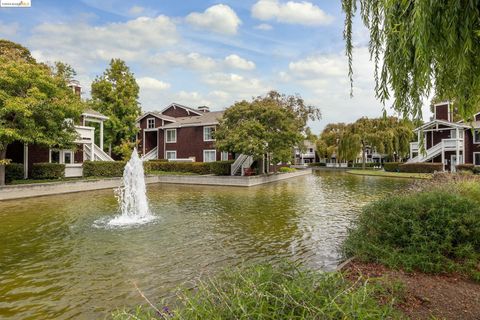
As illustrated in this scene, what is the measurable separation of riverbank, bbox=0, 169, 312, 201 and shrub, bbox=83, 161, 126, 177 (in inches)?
78.0

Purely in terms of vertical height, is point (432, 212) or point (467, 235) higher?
point (432, 212)

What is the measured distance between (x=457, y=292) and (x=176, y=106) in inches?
1595

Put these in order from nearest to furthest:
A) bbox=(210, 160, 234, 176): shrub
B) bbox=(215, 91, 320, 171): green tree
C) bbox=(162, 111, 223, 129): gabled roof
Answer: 1. bbox=(215, 91, 320, 171): green tree
2. bbox=(210, 160, 234, 176): shrub
3. bbox=(162, 111, 223, 129): gabled roof

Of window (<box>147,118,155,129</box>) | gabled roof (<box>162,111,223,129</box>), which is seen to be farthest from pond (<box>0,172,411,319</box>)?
window (<box>147,118,155,129</box>)

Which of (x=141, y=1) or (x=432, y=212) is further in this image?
(x=141, y=1)

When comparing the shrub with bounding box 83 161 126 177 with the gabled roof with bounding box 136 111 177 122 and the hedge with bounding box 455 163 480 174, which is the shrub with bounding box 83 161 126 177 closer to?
the gabled roof with bounding box 136 111 177 122

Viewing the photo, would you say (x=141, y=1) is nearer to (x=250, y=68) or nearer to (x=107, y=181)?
(x=250, y=68)

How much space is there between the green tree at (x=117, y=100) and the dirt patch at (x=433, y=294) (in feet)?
113

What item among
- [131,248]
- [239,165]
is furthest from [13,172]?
[239,165]

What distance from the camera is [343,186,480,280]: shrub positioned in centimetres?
516

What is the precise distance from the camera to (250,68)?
76.3ft

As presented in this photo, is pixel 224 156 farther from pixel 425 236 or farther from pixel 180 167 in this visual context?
pixel 425 236

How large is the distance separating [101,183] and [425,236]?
71.0 feet

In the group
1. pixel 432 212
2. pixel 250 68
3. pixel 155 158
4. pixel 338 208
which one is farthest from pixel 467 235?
pixel 155 158
